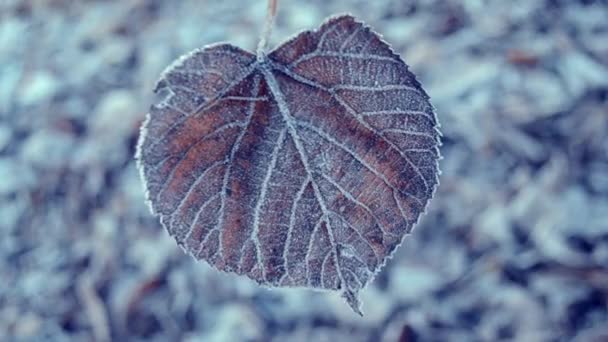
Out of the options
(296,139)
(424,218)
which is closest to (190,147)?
(296,139)

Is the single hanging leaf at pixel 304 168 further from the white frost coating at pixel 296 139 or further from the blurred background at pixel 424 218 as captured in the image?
the blurred background at pixel 424 218

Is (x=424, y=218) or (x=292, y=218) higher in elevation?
(x=424, y=218)

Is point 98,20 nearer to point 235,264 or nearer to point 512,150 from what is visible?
point 512,150

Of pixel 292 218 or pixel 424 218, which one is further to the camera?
pixel 424 218

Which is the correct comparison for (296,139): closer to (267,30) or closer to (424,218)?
(267,30)

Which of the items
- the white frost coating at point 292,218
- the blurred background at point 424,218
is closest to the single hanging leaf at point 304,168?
the white frost coating at point 292,218

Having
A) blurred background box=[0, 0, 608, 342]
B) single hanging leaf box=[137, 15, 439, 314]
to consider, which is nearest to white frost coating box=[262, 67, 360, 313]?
single hanging leaf box=[137, 15, 439, 314]

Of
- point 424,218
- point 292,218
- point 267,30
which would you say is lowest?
point 292,218
